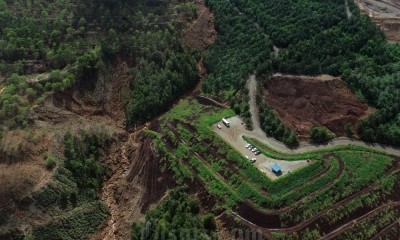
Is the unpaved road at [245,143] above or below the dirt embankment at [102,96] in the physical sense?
below

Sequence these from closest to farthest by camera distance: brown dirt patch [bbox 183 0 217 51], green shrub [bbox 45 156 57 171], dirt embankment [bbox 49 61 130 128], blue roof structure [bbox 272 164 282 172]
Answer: blue roof structure [bbox 272 164 282 172] < green shrub [bbox 45 156 57 171] < dirt embankment [bbox 49 61 130 128] < brown dirt patch [bbox 183 0 217 51]

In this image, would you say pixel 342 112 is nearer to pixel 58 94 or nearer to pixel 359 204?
pixel 359 204

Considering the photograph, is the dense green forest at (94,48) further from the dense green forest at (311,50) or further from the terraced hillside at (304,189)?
the terraced hillside at (304,189)

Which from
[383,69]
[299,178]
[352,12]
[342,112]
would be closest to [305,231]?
[299,178]

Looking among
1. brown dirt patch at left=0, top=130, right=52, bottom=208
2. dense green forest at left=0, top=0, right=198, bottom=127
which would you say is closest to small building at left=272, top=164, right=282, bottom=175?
dense green forest at left=0, top=0, right=198, bottom=127

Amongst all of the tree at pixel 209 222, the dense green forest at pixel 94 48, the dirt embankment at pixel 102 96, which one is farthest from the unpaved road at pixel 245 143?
the dirt embankment at pixel 102 96

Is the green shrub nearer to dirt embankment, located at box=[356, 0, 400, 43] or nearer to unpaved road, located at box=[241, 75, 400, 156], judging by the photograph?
unpaved road, located at box=[241, 75, 400, 156]

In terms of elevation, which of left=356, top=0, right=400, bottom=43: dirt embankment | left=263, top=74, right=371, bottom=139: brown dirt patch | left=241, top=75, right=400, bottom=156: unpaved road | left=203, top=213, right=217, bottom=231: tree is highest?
left=356, top=0, right=400, bottom=43: dirt embankment

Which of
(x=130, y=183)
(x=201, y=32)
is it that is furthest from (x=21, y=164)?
(x=201, y=32)
